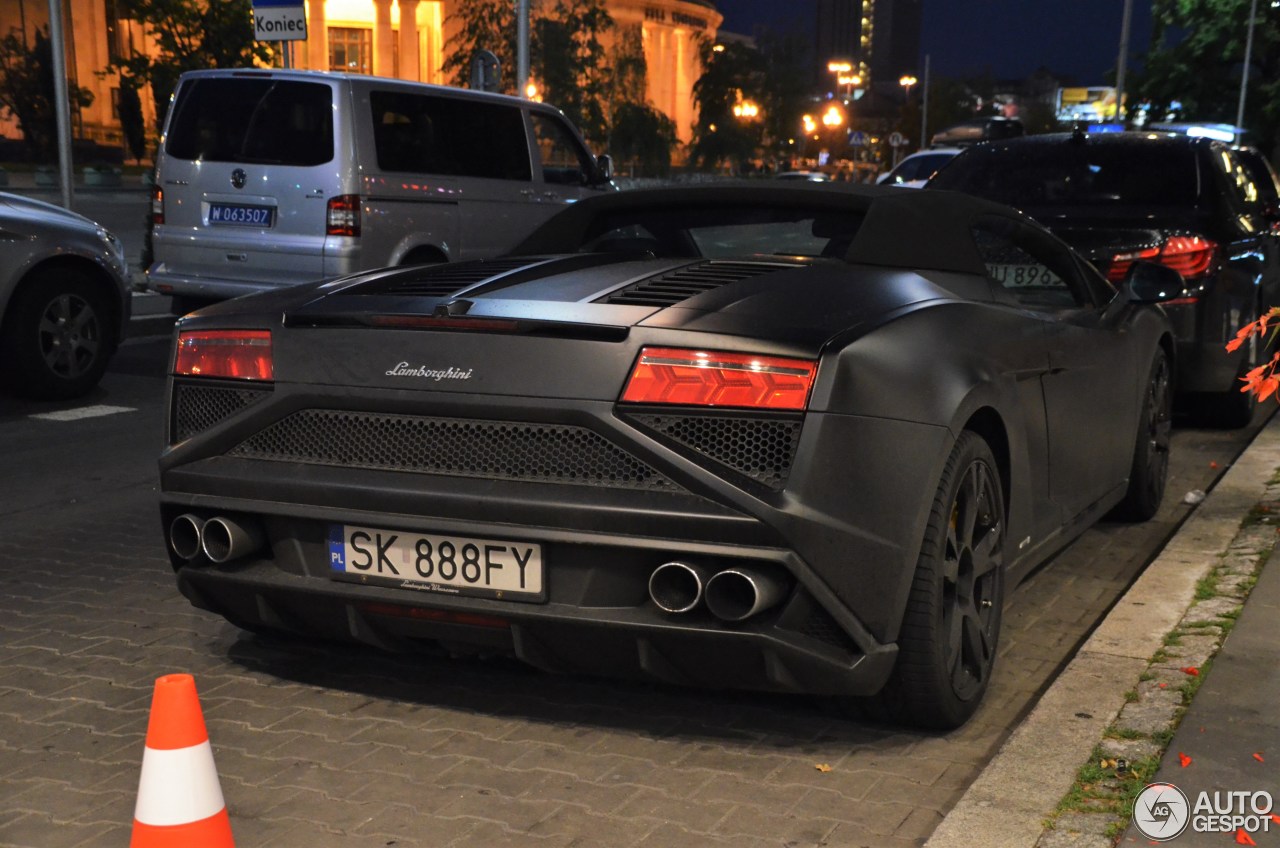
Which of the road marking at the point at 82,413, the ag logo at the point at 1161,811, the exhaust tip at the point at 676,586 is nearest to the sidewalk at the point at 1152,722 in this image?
the ag logo at the point at 1161,811

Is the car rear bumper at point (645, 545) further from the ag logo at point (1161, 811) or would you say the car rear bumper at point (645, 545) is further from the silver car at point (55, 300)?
the silver car at point (55, 300)

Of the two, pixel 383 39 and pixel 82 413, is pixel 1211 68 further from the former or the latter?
pixel 383 39

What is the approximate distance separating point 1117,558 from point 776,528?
10.2 feet

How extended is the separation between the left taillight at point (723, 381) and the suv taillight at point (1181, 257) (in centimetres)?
492

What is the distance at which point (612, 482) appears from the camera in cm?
359

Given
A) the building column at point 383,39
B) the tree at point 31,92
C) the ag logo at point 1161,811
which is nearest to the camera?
the ag logo at point 1161,811

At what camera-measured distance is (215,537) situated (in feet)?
13.1

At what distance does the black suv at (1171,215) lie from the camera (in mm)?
8328

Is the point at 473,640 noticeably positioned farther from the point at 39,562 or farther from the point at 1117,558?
the point at 1117,558

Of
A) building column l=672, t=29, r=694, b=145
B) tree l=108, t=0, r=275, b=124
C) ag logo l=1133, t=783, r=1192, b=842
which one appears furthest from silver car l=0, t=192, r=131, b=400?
building column l=672, t=29, r=694, b=145

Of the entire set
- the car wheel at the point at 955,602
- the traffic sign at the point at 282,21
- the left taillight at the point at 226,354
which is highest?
the traffic sign at the point at 282,21

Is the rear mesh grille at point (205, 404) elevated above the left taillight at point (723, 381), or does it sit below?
below

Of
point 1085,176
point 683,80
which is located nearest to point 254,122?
point 1085,176

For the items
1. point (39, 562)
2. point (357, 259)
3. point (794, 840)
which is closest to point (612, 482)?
point (794, 840)
